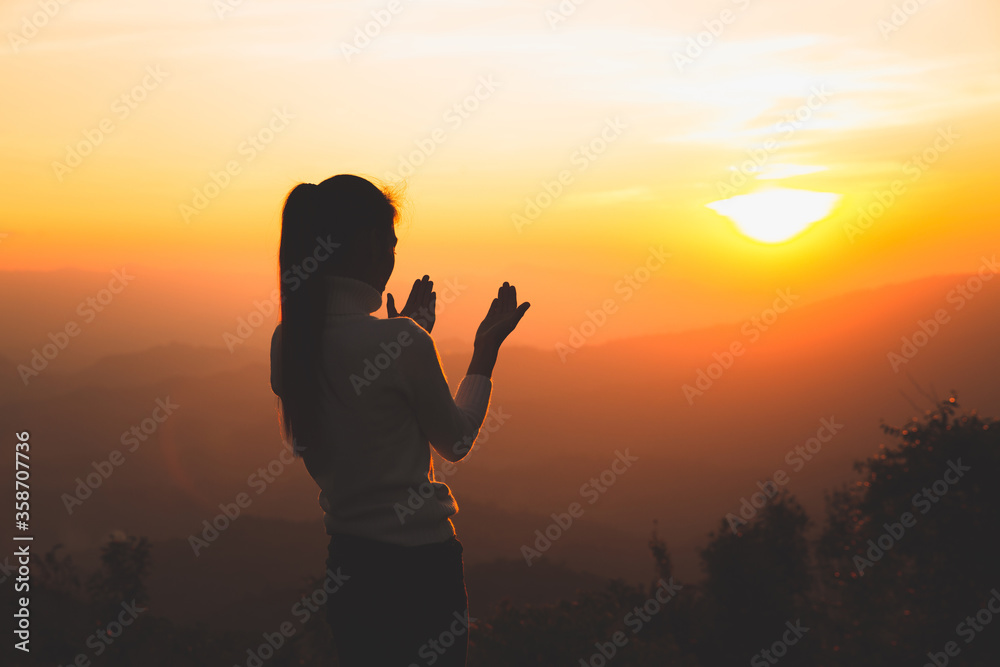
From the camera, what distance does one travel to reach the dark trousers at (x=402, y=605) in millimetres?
2141

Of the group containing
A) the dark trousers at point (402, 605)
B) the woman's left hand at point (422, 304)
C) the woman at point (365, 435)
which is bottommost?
the dark trousers at point (402, 605)

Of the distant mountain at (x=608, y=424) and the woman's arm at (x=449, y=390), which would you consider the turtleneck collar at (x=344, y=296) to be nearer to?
the woman's arm at (x=449, y=390)

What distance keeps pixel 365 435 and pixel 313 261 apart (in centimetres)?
56

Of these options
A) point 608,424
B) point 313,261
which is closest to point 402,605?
point 313,261

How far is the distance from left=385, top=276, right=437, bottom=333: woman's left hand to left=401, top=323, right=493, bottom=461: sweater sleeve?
0.52 meters

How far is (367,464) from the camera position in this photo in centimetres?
211

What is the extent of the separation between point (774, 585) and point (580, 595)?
8178 millimetres

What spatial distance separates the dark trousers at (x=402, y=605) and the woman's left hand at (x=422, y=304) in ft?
2.70

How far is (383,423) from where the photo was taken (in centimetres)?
209

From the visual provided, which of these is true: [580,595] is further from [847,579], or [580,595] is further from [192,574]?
[192,574]

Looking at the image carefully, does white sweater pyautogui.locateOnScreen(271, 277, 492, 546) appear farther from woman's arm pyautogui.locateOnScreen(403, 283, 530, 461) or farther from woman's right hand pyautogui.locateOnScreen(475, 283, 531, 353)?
woman's right hand pyautogui.locateOnScreen(475, 283, 531, 353)

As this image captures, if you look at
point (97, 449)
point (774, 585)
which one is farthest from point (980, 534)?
point (97, 449)

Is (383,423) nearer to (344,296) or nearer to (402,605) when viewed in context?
(344,296)

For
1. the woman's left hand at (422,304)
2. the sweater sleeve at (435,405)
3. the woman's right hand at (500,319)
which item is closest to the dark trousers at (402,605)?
the sweater sleeve at (435,405)
